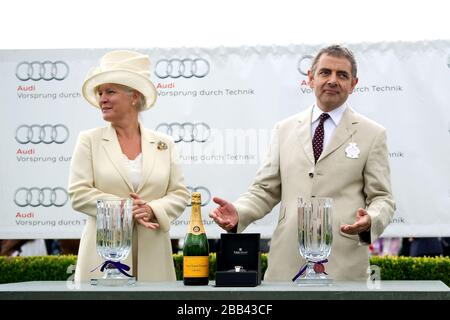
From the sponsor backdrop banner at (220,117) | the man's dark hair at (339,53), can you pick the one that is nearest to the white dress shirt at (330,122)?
the man's dark hair at (339,53)

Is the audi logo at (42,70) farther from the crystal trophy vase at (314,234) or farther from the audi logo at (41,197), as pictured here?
the crystal trophy vase at (314,234)


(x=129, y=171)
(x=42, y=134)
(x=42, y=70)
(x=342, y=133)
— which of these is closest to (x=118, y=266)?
(x=129, y=171)

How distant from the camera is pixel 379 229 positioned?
3547mm

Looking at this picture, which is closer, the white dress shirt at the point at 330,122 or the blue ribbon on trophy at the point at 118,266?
the blue ribbon on trophy at the point at 118,266

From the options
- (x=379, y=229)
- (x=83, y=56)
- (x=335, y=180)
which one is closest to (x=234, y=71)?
(x=83, y=56)

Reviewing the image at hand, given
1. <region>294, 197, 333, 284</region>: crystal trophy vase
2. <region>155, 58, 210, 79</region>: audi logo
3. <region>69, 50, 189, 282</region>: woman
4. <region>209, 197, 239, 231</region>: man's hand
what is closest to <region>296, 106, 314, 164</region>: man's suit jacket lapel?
<region>209, 197, 239, 231</region>: man's hand

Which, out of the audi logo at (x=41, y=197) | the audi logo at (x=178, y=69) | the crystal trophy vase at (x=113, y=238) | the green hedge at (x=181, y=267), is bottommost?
the green hedge at (x=181, y=267)

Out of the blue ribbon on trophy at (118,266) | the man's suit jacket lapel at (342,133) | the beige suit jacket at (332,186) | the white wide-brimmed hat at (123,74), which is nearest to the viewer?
the blue ribbon on trophy at (118,266)

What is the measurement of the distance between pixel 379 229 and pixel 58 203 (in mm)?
3736

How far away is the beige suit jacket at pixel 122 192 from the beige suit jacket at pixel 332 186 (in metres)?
0.47

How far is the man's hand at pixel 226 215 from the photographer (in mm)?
3498

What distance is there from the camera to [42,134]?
22.2 feet

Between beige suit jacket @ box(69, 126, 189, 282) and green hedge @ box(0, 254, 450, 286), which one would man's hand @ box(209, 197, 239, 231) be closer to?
beige suit jacket @ box(69, 126, 189, 282)
